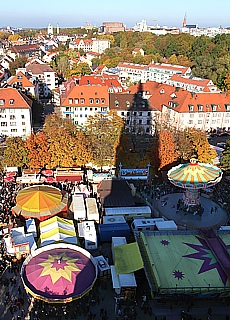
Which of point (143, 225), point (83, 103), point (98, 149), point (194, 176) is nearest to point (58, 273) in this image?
point (143, 225)

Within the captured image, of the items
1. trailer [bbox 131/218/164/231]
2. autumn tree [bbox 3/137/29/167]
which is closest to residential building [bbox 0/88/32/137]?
autumn tree [bbox 3/137/29/167]

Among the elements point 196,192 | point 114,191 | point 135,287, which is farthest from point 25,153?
point 135,287

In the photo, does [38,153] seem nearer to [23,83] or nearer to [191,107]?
[191,107]

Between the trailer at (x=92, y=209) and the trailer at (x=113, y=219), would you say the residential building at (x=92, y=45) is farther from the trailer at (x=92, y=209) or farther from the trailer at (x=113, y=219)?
the trailer at (x=113, y=219)

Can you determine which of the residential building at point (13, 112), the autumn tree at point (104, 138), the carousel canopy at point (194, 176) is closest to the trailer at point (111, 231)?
the carousel canopy at point (194, 176)

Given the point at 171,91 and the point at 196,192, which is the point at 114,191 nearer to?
the point at 196,192
